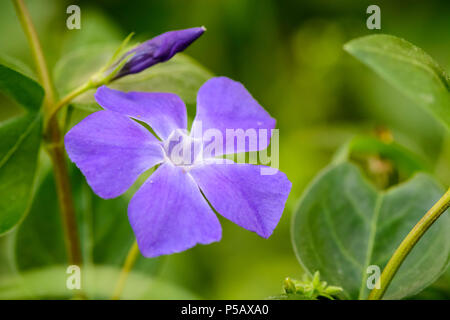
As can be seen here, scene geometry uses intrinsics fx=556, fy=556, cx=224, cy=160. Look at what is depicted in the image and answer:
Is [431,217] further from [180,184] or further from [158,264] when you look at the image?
[158,264]

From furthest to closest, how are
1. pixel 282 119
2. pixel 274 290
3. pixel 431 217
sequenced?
pixel 282 119 → pixel 274 290 → pixel 431 217

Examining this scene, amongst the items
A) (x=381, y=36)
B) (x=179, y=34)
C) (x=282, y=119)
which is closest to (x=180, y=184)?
(x=179, y=34)

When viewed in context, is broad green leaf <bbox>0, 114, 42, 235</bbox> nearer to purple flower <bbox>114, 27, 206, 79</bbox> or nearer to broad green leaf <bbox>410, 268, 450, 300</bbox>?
purple flower <bbox>114, 27, 206, 79</bbox>

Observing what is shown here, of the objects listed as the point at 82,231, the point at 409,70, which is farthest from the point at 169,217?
the point at 82,231

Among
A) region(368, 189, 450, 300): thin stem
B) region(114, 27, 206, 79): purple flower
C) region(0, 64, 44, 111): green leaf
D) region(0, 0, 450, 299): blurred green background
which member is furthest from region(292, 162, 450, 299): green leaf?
region(0, 0, 450, 299): blurred green background

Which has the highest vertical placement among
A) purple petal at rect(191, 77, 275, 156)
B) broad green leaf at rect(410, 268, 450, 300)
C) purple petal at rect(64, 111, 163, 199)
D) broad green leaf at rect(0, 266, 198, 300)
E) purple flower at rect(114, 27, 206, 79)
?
purple flower at rect(114, 27, 206, 79)
